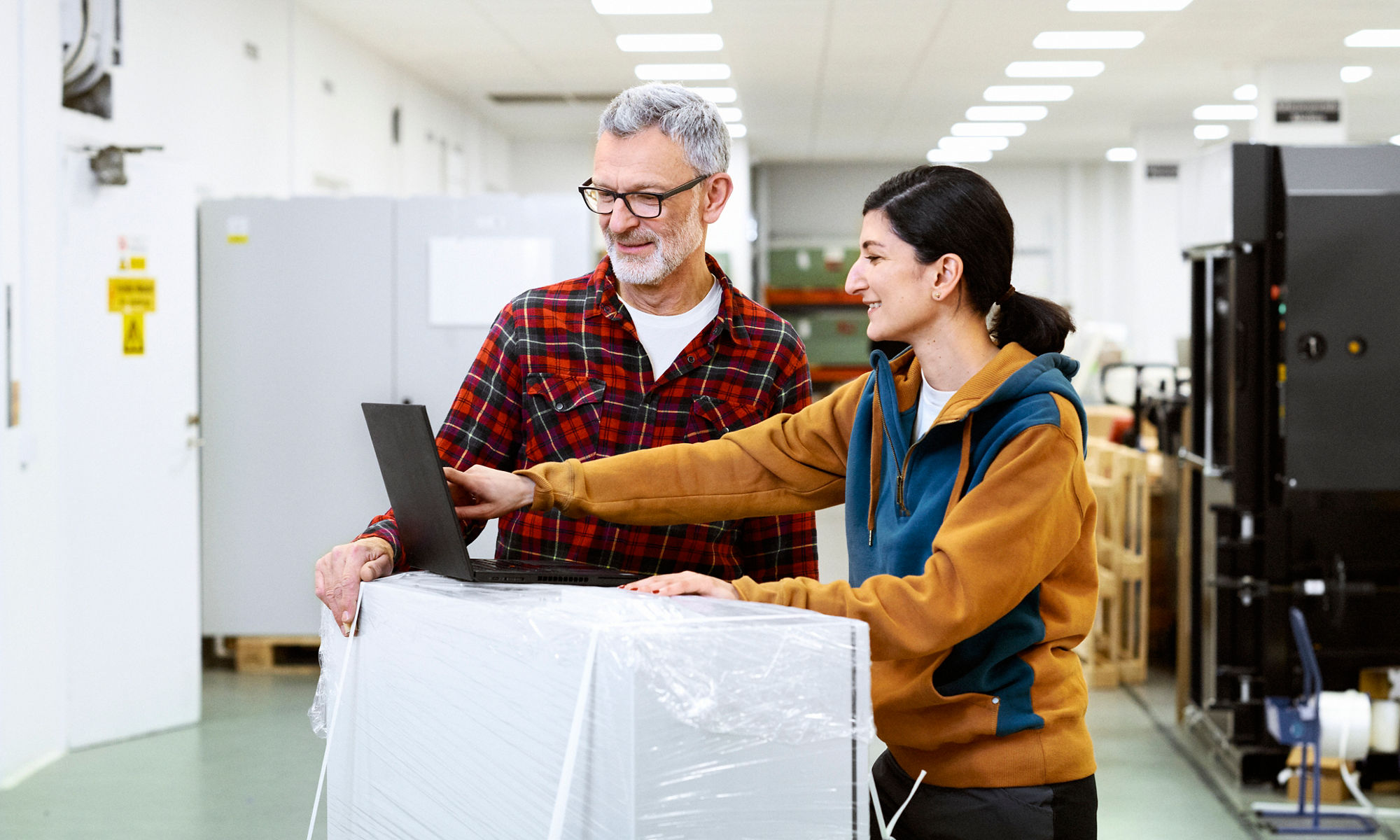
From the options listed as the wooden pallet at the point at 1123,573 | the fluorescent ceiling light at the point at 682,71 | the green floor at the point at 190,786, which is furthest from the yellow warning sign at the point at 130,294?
the fluorescent ceiling light at the point at 682,71

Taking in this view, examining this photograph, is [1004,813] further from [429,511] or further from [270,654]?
[270,654]

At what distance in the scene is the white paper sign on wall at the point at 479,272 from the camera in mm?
5238

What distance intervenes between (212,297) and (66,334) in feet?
3.60

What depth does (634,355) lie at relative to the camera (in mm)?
1807

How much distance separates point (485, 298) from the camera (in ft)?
17.3

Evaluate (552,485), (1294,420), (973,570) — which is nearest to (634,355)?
(552,485)

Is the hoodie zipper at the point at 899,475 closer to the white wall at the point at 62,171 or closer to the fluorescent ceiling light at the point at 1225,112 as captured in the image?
the white wall at the point at 62,171

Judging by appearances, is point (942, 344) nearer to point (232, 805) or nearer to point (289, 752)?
point (232, 805)

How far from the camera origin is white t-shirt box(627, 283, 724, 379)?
1.83 m

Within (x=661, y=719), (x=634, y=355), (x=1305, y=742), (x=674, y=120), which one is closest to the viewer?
(x=661, y=719)

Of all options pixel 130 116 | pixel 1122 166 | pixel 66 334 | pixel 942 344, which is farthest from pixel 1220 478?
pixel 1122 166

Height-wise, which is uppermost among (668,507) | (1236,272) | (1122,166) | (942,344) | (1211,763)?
(1122,166)

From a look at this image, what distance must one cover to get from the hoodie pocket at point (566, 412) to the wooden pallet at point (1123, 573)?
3669 mm

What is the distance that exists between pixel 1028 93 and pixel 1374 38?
9.09 ft
